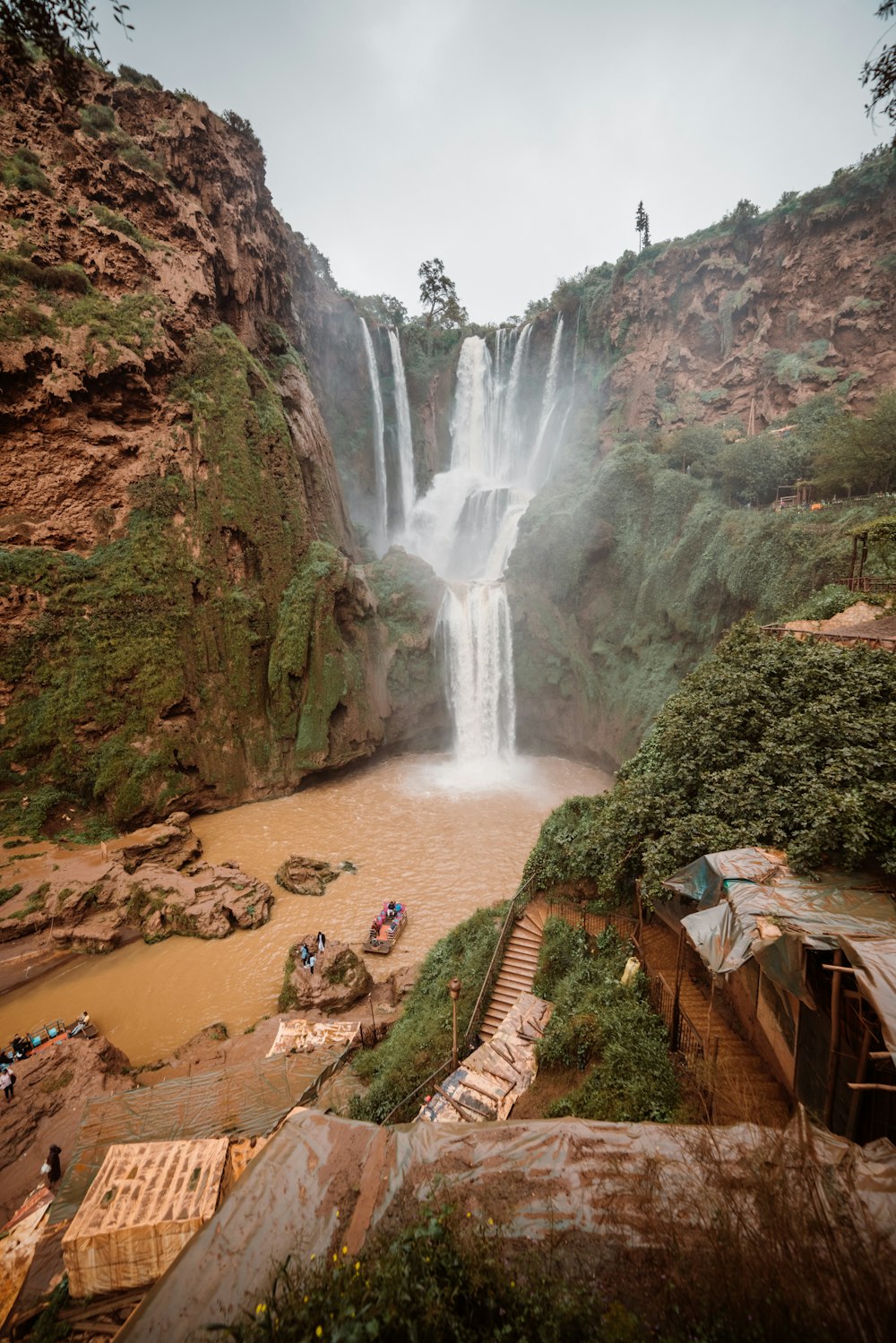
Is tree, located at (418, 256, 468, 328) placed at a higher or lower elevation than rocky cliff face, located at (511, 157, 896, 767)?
higher

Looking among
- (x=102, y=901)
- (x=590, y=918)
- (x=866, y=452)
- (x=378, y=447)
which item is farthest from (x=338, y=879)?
(x=378, y=447)

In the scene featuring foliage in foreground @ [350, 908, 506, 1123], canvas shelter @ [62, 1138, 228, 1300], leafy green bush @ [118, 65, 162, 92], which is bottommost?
foliage in foreground @ [350, 908, 506, 1123]

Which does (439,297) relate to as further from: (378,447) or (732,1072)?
(732,1072)

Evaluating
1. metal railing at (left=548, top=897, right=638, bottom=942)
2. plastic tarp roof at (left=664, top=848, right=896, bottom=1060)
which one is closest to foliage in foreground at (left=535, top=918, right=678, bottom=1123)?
metal railing at (left=548, top=897, right=638, bottom=942)

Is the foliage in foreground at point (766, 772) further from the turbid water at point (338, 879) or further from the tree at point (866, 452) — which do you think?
the tree at point (866, 452)

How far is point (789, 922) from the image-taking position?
530 centimetres

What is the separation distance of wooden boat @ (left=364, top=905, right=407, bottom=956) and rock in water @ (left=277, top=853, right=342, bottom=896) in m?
2.57

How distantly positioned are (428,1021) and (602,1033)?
11.2 ft

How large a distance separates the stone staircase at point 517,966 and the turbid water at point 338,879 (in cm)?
345

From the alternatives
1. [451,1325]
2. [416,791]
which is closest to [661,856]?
[451,1325]

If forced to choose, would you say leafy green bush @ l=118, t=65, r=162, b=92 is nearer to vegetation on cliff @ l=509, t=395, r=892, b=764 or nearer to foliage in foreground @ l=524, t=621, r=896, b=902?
vegetation on cliff @ l=509, t=395, r=892, b=764

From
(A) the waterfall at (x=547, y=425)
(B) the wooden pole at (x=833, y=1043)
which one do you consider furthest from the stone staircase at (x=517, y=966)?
(A) the waterfall at (x=547, y=425)

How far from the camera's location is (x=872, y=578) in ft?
43.1

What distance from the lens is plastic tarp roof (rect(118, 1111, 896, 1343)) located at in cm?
276
